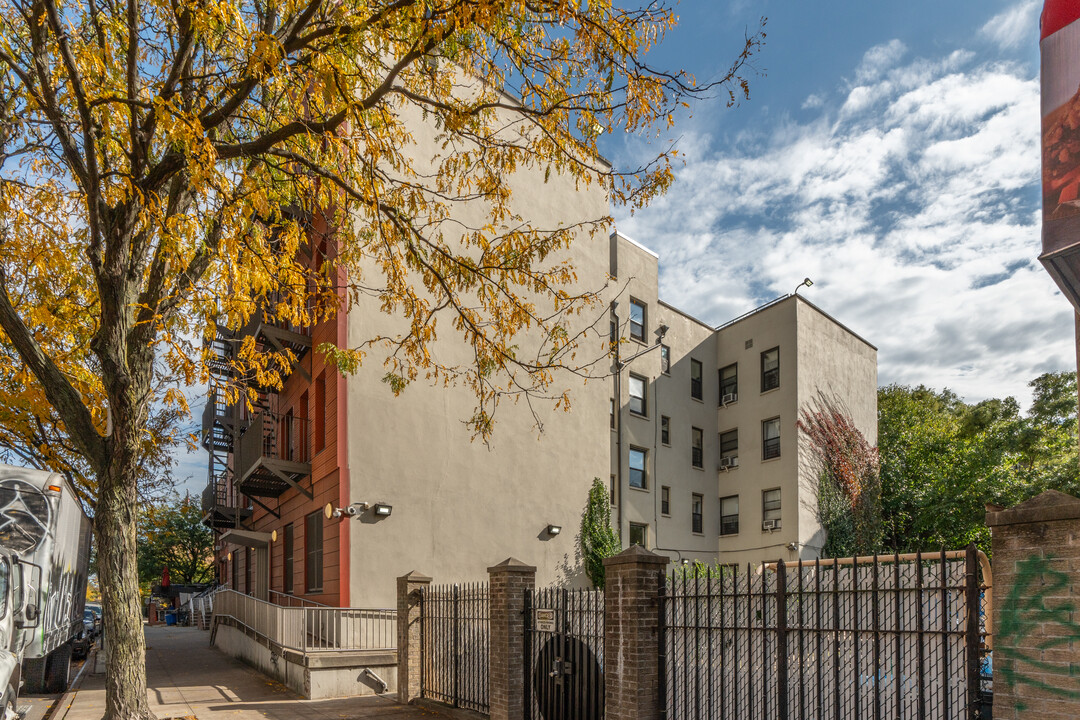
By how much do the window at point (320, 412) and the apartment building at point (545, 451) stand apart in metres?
0.05

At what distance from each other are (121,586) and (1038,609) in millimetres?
8701

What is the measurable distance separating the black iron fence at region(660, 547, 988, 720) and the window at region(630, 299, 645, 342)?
1811cm

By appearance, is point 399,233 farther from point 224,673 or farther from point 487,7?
point 224,673

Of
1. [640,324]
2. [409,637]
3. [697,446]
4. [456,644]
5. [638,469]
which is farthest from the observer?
[697,446]

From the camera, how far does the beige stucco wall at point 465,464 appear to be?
16.7m

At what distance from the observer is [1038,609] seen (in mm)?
5133

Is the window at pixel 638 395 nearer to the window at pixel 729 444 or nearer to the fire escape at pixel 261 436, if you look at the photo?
the window at pixel 729 444

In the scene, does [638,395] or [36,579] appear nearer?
[36,579]

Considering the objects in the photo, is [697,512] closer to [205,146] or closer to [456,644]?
[456,644]

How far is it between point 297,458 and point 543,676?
Result: 10.9 metres

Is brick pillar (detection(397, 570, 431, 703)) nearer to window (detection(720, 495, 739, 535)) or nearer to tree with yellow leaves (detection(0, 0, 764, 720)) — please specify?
tree with yellow leaves (detection(0, 0, 764, 720))

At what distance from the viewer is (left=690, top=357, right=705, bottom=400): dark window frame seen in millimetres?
28923

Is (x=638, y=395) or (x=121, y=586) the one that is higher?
(x=638, y=395)

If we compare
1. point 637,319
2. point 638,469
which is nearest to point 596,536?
point 638,469
